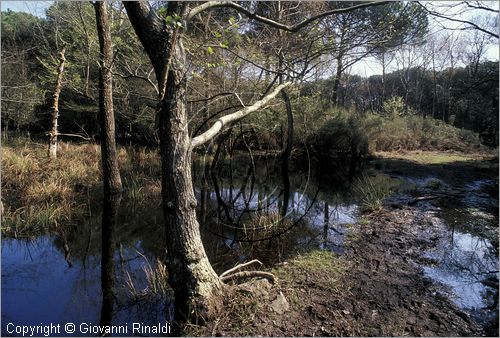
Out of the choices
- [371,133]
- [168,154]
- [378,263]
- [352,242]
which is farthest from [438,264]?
[371,133]

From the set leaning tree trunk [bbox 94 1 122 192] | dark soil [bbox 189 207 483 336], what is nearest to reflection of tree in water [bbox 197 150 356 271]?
dark soil [bbox 189 207 483 336]

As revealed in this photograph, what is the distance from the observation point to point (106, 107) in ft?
25.9

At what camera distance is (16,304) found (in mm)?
4012

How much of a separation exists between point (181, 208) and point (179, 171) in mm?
343

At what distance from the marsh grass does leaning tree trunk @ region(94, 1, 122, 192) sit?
0.57 metres

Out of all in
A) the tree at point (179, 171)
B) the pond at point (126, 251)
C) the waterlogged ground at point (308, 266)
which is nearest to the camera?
the tree at point (179, 171)

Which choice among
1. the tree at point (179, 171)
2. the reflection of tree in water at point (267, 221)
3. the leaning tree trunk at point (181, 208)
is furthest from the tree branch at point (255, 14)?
the reflection of tree in water at point (267, 221)

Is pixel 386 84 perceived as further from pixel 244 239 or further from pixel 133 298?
pixel 133 298

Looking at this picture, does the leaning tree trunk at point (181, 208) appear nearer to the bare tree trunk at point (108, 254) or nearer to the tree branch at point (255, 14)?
the tree branch at point (255, 14)

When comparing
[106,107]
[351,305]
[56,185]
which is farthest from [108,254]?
[106,107]

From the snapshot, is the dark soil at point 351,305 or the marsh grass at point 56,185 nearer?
the dark soil at point 351,305

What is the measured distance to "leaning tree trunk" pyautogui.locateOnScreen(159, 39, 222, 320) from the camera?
124 inches

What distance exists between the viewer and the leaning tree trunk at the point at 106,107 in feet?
24.1

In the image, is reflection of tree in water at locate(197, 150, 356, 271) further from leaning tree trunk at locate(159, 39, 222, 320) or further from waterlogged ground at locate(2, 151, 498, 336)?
leaning tree trunk at locate(159, 39, 222, 320)
